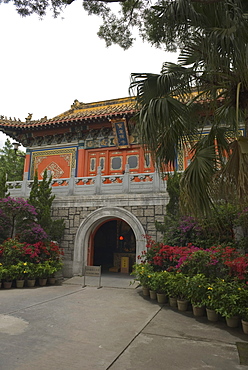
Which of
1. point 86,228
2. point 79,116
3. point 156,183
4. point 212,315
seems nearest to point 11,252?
point 86,228

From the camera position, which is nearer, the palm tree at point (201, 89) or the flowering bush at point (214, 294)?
the palm tree at point (201, 89)

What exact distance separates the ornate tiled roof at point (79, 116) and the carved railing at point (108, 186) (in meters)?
2.63

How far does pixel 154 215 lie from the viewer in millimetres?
9531

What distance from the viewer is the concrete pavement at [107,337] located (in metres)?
3.38

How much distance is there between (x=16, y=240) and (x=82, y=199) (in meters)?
2.72

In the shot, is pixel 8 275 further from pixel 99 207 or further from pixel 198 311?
pixel 198 311

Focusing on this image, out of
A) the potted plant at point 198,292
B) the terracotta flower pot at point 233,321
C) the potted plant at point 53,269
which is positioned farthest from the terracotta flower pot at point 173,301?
the potted plant at point 53,269

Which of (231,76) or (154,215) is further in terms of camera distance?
(154,215)

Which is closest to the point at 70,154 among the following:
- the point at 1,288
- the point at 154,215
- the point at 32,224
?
the point at 32,224

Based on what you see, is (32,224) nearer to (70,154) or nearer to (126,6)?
(70,154)

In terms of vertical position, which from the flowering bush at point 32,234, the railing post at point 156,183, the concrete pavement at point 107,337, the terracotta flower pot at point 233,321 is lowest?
the concrete pavement at point 107,337

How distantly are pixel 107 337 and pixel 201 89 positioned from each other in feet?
16.9

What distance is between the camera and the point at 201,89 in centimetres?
599

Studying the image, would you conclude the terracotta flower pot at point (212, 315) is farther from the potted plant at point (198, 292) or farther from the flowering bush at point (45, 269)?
the flowering bush at point (45, 269)
